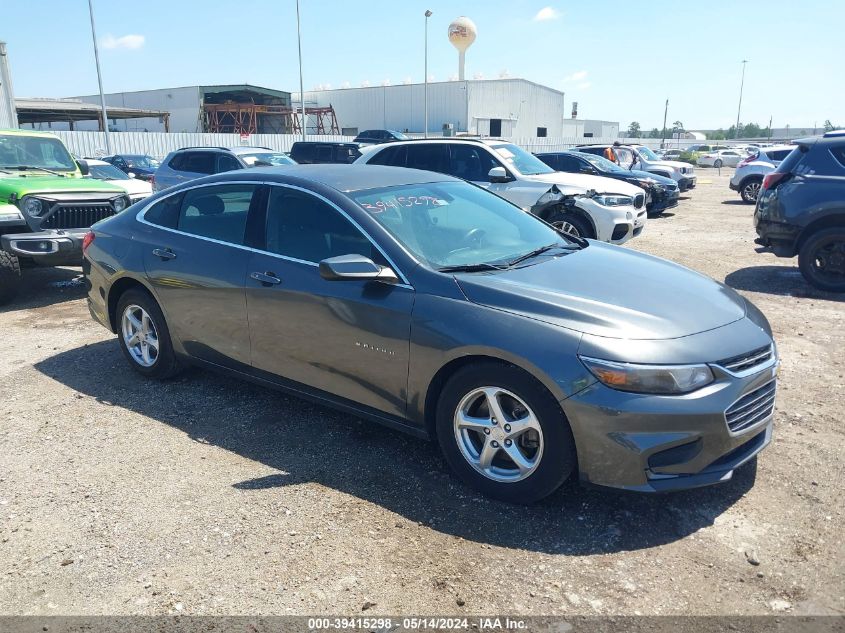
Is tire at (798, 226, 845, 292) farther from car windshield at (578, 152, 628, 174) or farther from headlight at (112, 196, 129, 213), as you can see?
headlight at (112, 196, 129, 213)

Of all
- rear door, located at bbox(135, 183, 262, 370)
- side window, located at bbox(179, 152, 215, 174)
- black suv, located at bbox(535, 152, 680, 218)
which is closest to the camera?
rear door, located at bbox(135, 183, 262, 370)

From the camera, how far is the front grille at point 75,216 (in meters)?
7.59

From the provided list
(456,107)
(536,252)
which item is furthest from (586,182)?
(456,107)

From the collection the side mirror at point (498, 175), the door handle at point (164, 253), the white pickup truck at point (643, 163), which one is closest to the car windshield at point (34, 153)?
the door handle at point (164, 253)

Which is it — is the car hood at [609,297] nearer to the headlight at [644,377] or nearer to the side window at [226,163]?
the headlight at [644,377]

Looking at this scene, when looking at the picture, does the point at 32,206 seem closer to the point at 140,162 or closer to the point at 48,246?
the point at 48,246

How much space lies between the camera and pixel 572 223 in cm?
971

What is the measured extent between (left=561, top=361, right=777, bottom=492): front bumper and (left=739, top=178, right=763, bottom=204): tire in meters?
18.9

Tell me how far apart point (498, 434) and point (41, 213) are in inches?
263

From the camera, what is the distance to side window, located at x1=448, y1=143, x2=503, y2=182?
9727 mm

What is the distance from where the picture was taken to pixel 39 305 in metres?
7.76

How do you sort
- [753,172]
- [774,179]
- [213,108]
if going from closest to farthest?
[774,179] → [753,172] → [213,108]

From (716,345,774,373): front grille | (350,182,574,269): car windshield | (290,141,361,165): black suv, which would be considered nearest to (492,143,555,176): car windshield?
(350,182,574,269): car windshield

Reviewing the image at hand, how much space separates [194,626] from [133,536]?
799mm
